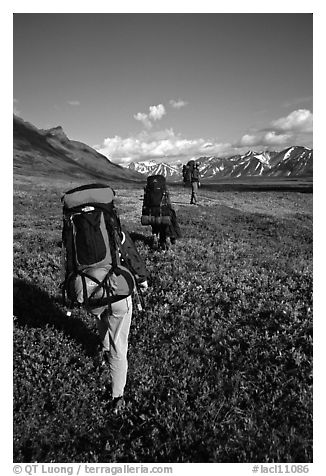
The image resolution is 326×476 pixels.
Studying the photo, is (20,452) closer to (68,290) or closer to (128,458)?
(128,458)

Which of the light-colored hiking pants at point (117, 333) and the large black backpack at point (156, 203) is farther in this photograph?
the large black backpack at point (156, 203)

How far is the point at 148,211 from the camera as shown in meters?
12.1

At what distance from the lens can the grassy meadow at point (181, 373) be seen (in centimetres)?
461

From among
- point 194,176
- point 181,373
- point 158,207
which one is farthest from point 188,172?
point 181,373

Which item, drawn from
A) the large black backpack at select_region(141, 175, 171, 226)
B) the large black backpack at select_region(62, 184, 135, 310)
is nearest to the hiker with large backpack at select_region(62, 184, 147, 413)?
the large black backpack at select_region(62, 184, 135, 310)

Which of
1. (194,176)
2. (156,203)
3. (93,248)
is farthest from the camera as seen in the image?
(194,176)

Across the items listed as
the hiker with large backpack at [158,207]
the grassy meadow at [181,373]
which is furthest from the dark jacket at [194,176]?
the grassy meadow at [181,373]

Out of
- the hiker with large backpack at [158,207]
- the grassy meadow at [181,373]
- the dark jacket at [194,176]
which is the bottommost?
the grassy meadow at [181,373]

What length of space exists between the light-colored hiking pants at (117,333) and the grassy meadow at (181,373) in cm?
→ 55

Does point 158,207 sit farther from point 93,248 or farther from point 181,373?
point 93,248

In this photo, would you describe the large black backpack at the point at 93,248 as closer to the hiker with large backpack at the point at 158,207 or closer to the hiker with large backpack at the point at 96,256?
the hiker with large backpack at the point at 96,256

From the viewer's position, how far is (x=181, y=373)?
19.3 feet

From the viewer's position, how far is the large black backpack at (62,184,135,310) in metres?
4.55

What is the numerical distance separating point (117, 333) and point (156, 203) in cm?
757
